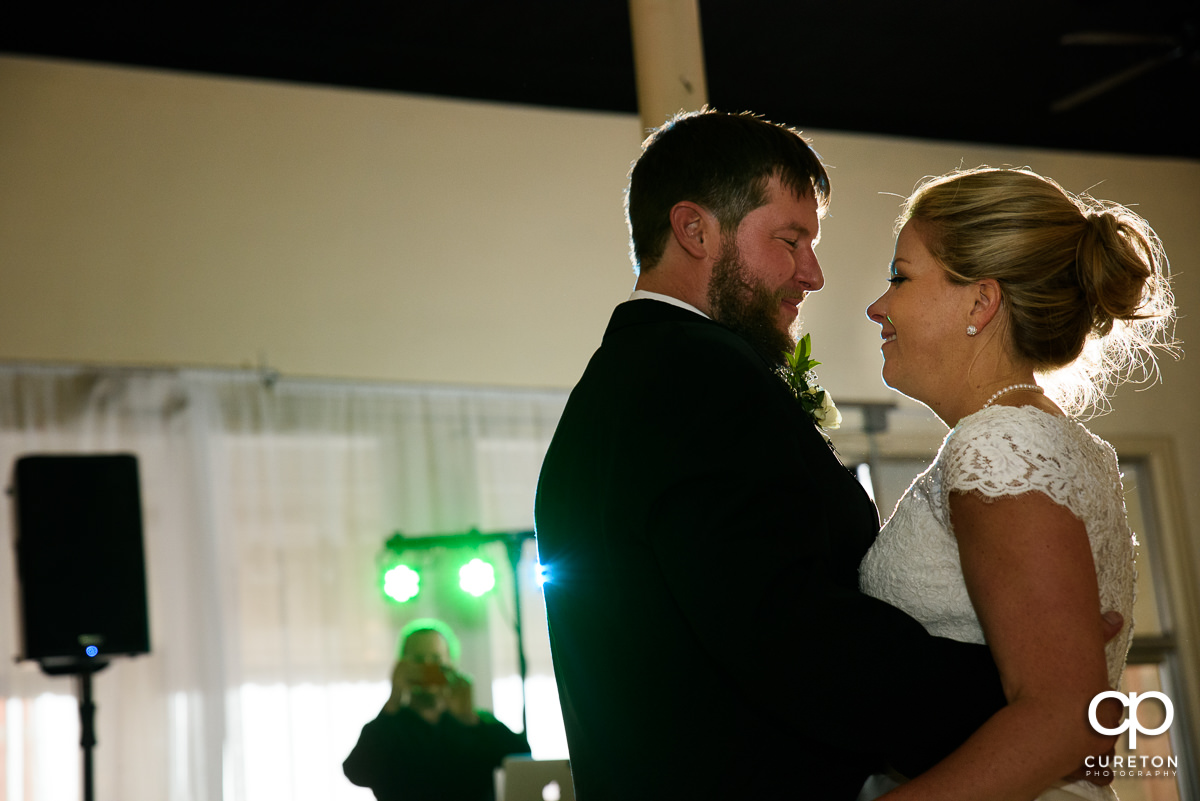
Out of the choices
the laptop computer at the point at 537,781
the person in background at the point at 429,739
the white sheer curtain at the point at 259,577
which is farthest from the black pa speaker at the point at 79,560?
the laptop computer at the point at 537,781

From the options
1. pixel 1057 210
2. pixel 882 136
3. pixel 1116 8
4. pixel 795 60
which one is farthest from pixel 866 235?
pixel 1057 210

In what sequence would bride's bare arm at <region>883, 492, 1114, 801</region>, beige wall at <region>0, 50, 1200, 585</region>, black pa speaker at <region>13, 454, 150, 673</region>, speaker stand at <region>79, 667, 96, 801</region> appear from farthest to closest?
1. beige wall at <region>0, 50, 1200, 585</region>
2. black pa speaker at <region>13, 454, 150, 673</region>
3. speaker stand at <region>79, 667, 96, 801</region>
4. bride's bare arm at <region>883, 492, 1114, 801</region>

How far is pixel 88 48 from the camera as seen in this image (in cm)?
550

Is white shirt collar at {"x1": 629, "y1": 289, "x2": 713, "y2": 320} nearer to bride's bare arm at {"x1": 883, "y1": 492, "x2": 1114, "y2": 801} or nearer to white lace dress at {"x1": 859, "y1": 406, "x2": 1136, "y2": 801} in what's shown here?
white lace dress at {"x1": 859, "y1": 406, "x2": 1136, "y2": 801}

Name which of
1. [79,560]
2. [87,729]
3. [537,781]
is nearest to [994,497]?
[537,781]

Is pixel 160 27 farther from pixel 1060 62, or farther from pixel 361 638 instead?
pixel 1060 62

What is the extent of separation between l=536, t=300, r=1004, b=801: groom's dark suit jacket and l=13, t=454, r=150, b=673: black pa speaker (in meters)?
3.35

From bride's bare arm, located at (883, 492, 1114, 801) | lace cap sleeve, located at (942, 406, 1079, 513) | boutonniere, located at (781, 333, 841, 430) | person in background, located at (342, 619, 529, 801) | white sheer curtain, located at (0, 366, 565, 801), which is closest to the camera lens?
bride's bare arm, located at (883, 492, 1114, 801)

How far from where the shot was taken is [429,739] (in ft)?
16.4

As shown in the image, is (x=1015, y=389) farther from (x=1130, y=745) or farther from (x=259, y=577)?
(x=259, y=577)

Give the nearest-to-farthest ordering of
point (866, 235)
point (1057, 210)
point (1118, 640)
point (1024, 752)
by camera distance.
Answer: point (1024, 752) → point (1118, 640) → point (1057, 210) → point (866, 235)

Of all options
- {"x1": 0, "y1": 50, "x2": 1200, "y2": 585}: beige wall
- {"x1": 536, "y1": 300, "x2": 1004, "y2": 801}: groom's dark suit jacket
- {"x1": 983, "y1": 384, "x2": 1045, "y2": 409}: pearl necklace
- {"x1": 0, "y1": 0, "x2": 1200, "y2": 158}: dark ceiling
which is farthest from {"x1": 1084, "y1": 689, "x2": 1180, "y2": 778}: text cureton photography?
{"x1": 0, "y1": 50, "x2": 1200, "y2": 585}: beige wall

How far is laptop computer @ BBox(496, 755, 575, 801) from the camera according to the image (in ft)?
9.64

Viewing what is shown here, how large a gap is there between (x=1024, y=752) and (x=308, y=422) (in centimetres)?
485
